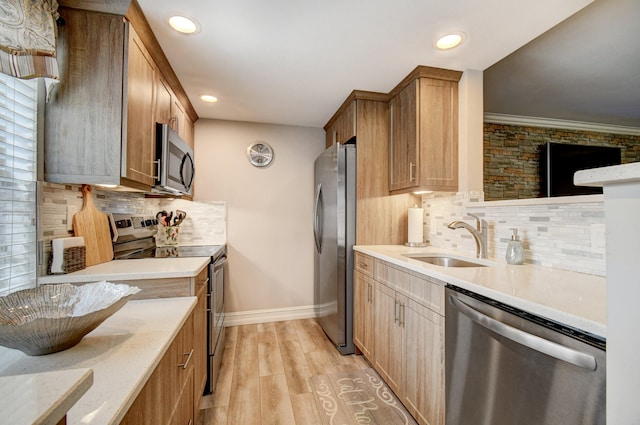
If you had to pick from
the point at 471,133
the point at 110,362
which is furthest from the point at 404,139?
the point at 110,362

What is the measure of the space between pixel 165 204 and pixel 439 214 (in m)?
2.77

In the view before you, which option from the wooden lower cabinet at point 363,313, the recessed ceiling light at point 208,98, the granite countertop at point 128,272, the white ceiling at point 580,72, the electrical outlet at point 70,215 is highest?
the white ceiling at point 580,72

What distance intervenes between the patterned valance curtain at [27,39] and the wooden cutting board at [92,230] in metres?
0.70

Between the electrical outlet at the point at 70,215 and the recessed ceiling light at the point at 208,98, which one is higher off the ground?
the recessed ceiling light at the point at 208,98

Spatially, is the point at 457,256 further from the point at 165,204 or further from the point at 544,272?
the point at 165,204

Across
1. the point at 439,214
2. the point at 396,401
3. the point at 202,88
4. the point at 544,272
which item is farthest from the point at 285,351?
the point at 202,88

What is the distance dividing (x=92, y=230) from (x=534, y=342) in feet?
7.13

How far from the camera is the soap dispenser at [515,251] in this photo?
1.54 m

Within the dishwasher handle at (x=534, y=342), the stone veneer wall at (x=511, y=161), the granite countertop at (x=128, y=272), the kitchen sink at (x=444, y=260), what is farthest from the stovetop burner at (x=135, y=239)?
the stone veneer wall at (x=511, y=161)

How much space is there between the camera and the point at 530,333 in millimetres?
905

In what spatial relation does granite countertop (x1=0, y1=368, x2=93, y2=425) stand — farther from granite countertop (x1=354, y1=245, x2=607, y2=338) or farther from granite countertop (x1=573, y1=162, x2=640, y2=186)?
granite countertop (x1=354, y1=245, x2=607, y2=338)

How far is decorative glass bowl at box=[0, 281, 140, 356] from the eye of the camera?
2.31 ft

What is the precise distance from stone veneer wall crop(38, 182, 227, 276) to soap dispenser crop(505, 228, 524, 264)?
2419mm

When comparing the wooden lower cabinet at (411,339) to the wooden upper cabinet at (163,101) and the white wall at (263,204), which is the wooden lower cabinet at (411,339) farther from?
the wooden upper cabinet at (163,101)
